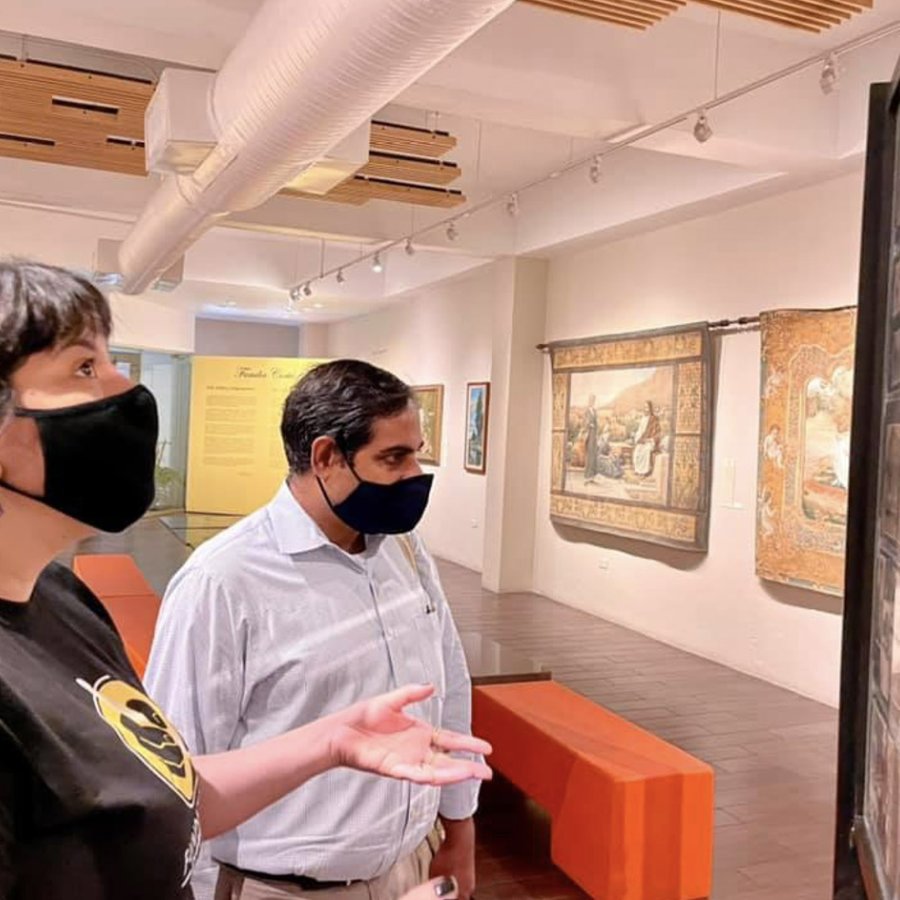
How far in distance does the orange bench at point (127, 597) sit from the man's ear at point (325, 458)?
1920mm

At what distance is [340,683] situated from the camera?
5.07ft

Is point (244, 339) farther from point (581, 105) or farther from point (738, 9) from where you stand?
point (738, 9)

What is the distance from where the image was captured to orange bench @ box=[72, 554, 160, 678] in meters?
3.96

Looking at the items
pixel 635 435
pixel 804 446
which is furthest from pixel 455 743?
pixel 635 435

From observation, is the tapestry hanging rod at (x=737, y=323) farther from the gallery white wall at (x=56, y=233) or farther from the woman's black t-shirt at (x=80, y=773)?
the woman's black t-shirt at (x=80, y=773)

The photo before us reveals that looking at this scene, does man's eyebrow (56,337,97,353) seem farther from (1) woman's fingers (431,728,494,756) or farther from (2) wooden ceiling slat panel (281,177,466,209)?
(2) wooden ceiling slat panel (281,177,466,209)

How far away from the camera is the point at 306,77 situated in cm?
308

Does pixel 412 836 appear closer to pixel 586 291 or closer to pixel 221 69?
pixel 221 69

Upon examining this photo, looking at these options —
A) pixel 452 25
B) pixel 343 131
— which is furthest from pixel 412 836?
pixel 343 131

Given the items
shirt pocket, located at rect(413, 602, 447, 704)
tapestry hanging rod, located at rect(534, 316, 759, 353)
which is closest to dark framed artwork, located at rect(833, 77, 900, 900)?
shirt pocket, located at rect(413, 602, 447, 704)

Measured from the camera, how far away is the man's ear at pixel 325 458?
172cm

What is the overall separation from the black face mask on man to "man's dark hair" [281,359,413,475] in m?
0.06

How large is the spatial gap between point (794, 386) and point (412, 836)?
190 inches

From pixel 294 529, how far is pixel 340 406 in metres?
0.26
